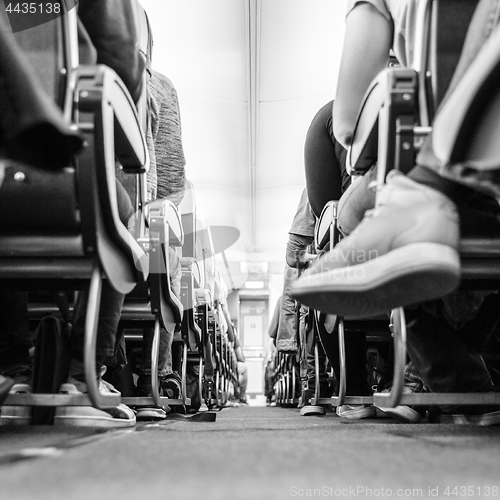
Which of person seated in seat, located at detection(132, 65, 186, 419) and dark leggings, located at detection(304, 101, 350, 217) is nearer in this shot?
dark leggings, located at detection(304, 101, 350, 217)

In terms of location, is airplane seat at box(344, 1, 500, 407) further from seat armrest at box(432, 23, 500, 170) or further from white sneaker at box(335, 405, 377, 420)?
white sneaker at box(335, 405, 377, 420)

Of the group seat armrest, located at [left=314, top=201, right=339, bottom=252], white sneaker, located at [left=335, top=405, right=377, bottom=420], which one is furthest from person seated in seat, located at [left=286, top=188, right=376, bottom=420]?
seat armrest, located at [left=314, top=201, right=339, bottom=252]

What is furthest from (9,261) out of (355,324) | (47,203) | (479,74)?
(355,324)

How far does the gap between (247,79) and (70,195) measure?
3.86m

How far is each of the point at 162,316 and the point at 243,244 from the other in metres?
9.07

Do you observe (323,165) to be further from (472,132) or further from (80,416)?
(472,132)

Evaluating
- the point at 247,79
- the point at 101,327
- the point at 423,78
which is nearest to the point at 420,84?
the point at 423,78

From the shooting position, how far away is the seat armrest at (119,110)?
43.6 inches

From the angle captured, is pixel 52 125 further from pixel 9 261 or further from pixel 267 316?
pixel 267 316

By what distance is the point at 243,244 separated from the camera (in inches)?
431

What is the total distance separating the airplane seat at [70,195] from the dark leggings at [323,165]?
4.09 feet

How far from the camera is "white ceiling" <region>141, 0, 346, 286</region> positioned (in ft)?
12.7

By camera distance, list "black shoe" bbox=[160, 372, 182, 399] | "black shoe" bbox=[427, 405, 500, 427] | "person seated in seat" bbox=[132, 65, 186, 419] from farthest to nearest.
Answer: "black shoe" bbox=[160, 372, 182, 399], "person seated in seat" bbox=[132, 65, 186, 419], "black shoe" bbox=[427, 405, 500, 427]

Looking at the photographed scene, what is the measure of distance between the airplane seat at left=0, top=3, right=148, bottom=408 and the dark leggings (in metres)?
1.25
